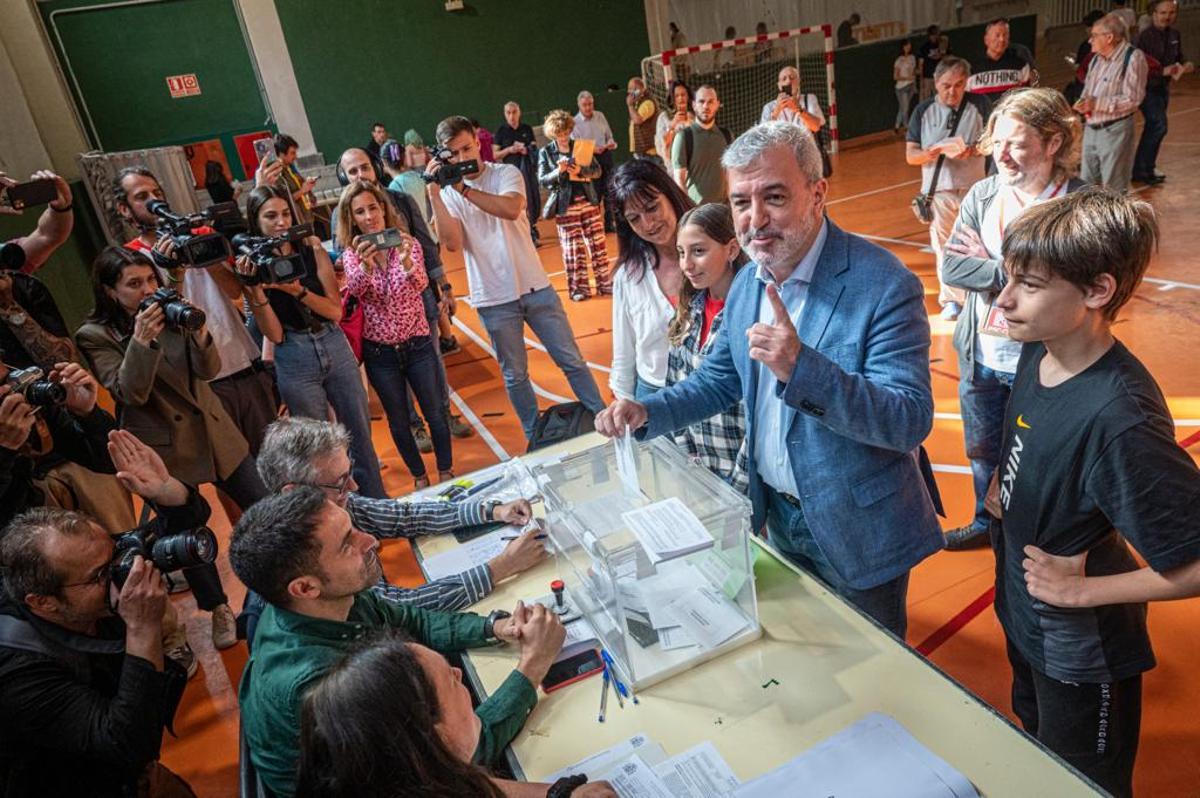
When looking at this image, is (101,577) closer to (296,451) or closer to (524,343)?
(296,451)

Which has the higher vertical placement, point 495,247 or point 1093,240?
point 1093,240

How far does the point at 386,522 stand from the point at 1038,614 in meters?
2.10

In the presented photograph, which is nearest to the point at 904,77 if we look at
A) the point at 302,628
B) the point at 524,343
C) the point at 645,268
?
the point at 524,343

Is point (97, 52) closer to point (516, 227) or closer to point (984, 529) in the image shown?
point (516, 227)

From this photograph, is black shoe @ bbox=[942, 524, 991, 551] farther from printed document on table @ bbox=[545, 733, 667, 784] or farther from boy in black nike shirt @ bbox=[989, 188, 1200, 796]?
printed document on table @ bbox=[545, 733, 667, 784]

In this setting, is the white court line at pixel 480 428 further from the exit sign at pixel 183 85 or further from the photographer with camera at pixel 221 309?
the exit sign at pixel 183 85

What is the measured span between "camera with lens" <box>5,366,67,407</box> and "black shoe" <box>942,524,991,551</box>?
12.4ft

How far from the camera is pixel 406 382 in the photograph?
446cm

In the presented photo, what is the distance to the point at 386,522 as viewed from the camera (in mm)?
2793

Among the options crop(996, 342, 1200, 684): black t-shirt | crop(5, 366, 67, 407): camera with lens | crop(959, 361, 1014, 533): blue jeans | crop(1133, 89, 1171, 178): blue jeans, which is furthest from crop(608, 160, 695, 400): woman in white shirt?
crop(1133, 89, 1171, 178): blue jeans

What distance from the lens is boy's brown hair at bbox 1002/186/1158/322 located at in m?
1.61

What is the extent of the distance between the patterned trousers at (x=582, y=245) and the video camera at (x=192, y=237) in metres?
4.34

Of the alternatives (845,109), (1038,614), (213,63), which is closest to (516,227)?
(1038,614)

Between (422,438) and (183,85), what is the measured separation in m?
10.0
